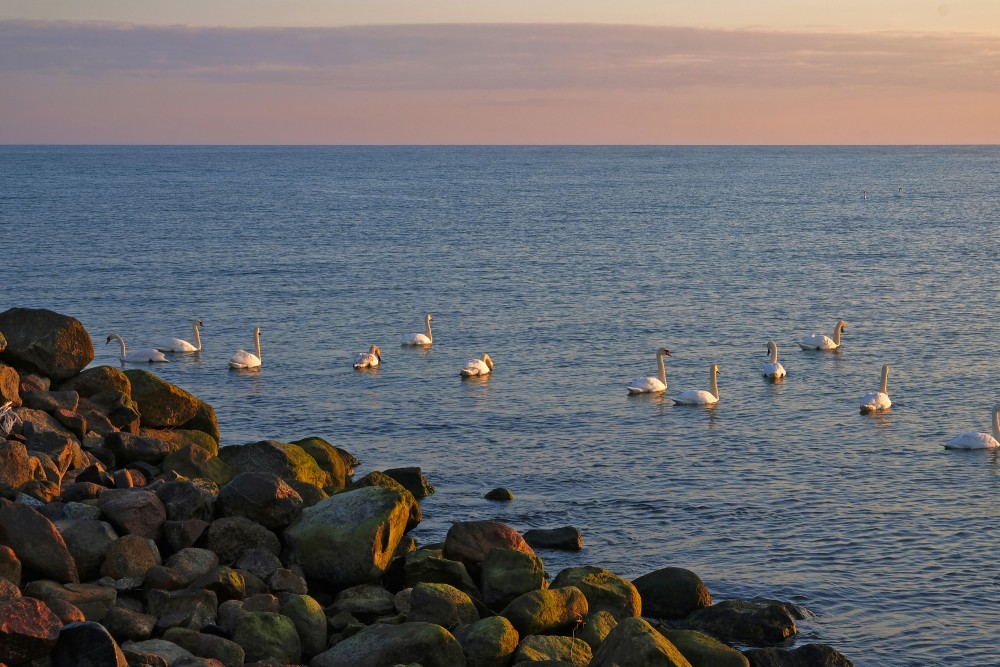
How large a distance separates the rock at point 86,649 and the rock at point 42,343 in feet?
35.4

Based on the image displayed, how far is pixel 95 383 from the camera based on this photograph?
21750mm

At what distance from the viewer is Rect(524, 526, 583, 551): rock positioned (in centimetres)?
1936

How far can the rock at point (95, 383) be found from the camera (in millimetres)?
21703

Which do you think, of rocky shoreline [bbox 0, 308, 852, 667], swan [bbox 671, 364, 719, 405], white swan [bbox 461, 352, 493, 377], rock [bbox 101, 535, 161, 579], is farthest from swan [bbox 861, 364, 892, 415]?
rock [bbox 101, 535, 161, 579]

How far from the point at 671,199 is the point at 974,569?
11094 cm

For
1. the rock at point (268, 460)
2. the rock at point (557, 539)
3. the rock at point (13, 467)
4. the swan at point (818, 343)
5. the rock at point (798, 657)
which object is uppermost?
the rock at point (13, 467)

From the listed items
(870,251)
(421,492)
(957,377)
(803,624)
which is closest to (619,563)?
(803,624)

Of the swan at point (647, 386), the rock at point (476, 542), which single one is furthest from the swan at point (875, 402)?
the rock at point (476, 542)

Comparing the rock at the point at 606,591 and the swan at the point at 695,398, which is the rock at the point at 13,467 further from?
the swan at the point at 695,398

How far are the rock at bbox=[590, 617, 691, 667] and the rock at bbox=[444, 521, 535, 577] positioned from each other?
3.27 m

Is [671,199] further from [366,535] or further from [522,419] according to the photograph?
[366,535]

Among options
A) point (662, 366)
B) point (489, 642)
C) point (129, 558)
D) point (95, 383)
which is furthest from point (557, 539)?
point (662, 366)

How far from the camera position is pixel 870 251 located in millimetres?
68750

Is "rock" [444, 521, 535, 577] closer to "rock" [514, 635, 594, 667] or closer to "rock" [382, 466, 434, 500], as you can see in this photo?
"rock" [514, 635, 594, 667]
